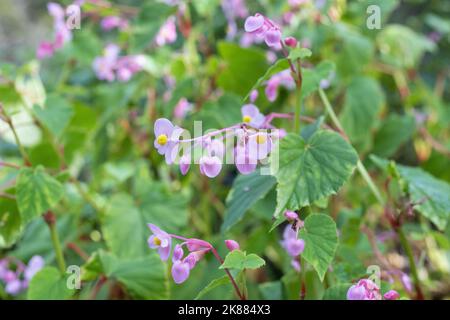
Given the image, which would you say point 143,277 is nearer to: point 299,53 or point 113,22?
point 299,53

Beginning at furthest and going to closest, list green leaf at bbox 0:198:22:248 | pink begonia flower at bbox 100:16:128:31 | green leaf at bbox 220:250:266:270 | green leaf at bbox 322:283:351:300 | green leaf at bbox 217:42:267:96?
pink begonia flower at bbox 100:16:128:31
green leaf at bbox 217:42:267:96
green leaf at bbox 0:198:22:248
green leaf at bbox 322:283:351:300
green leaf at bbox 220:250:266:270

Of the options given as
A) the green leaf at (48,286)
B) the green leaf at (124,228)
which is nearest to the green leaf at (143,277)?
the green leaf at (48,286)

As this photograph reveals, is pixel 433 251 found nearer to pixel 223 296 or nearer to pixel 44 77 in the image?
pixel 223 296

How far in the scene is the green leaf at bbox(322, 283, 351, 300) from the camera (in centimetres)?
74

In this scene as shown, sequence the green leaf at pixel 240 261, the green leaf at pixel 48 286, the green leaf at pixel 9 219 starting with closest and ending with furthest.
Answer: the green leaf at pixel 240 261, the green leaf at pixel 48 286, the green leaf at pixel 9 219

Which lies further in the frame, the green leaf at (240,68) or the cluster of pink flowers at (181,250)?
the green leaf at (240,68)

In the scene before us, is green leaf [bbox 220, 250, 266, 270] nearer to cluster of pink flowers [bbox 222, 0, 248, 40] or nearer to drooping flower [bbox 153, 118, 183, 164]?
drooping flower [bbox 153, 118, 183, 164]

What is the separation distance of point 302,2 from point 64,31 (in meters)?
0.56

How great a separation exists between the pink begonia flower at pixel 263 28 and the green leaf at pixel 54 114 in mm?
590

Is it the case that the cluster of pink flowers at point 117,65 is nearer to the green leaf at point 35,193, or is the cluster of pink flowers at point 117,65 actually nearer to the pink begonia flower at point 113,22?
the pink begonia flower at point 113,22

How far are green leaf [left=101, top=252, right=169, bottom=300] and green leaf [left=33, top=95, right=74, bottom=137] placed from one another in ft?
1.08

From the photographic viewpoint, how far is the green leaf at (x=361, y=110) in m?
1.37

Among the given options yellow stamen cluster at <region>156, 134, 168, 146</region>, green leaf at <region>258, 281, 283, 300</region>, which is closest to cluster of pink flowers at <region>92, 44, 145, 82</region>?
green leaf at <region>258, 281, 283, 300</region>
